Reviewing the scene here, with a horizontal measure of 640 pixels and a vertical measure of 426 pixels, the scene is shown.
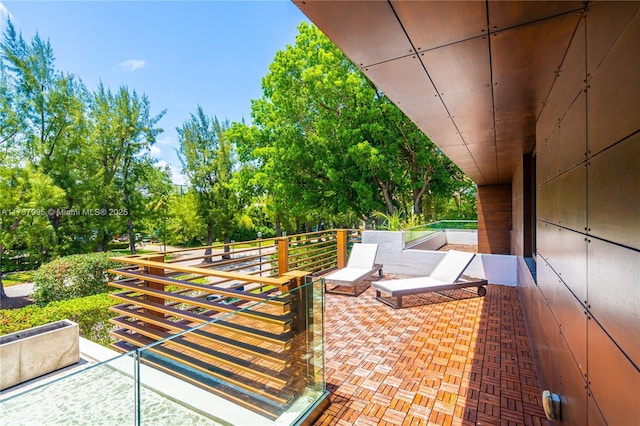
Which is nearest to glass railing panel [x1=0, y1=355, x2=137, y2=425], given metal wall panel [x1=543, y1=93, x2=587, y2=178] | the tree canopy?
metal wall panel [x1=543, y1=93, x2=587, y2=178]

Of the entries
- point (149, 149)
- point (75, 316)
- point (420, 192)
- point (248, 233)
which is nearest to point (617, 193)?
point (75, 316)

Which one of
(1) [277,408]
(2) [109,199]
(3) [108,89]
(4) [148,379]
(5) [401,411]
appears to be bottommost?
(5) [401,411]

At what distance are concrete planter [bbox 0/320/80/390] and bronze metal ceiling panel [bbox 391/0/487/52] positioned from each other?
18.0 ft

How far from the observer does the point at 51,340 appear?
4.17 metres

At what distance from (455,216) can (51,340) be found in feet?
69.6

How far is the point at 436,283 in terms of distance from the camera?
5.57 meters

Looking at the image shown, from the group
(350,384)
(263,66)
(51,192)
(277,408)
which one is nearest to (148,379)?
(277,408)

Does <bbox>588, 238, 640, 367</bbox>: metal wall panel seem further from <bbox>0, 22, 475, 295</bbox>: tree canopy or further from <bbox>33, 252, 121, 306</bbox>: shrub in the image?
<bbox>33, 252, 121, 306</bbox>: shrub

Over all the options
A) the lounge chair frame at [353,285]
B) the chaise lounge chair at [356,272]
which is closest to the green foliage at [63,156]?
the lounge chair frame at [353,285]

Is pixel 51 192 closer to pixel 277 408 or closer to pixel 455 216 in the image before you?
pixel 277 408

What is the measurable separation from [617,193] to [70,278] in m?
11.9

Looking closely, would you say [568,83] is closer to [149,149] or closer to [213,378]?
[213,378]

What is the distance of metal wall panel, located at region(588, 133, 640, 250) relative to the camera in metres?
0.95

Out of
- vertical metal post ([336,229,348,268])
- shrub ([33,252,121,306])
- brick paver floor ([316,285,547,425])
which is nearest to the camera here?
brick paver floor ([316,285,547,425])
